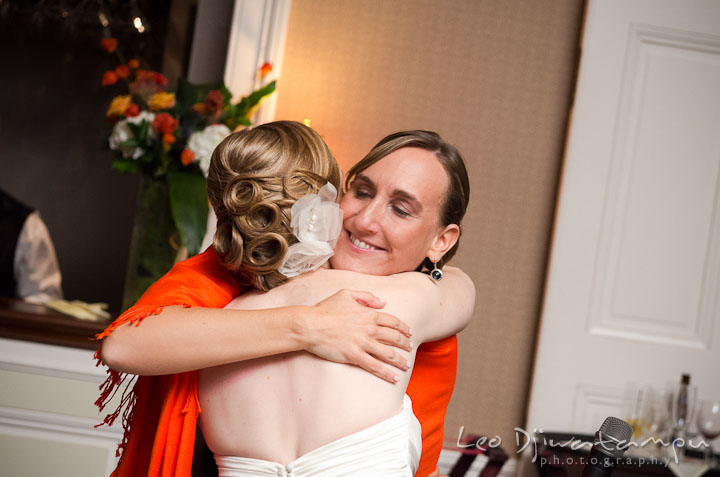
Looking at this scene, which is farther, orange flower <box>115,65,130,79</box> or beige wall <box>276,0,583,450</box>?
beige wall <box>276,0,583,450</box>

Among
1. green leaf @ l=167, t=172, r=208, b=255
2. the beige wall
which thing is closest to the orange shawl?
green leaf @ l=167, t=172, r=208, b=255

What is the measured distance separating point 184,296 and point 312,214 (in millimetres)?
288

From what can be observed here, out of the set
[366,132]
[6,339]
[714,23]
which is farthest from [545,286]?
[6,339]

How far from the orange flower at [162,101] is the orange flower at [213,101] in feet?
0.41

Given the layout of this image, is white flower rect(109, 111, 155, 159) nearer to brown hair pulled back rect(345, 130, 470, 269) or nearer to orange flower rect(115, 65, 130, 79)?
orange flower rect(115, 65, 130, 79)

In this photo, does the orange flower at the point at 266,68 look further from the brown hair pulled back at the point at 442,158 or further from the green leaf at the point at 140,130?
the brown hair pulled back at the point at 442,158

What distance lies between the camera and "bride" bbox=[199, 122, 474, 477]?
1145 mm

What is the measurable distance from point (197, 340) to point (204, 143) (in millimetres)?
1379

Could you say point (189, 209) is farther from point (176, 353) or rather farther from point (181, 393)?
point (176, 353)

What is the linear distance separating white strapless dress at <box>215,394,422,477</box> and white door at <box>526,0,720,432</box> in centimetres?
176

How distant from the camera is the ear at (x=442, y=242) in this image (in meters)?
1.51

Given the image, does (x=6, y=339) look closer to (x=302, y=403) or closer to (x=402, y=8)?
(x=302, y=403)

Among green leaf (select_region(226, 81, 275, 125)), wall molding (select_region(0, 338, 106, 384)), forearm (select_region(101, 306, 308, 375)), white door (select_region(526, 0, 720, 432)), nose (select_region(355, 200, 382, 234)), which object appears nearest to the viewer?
forearm (select_region(101, 306, 308, 375))

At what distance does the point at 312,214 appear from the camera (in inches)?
46.8
